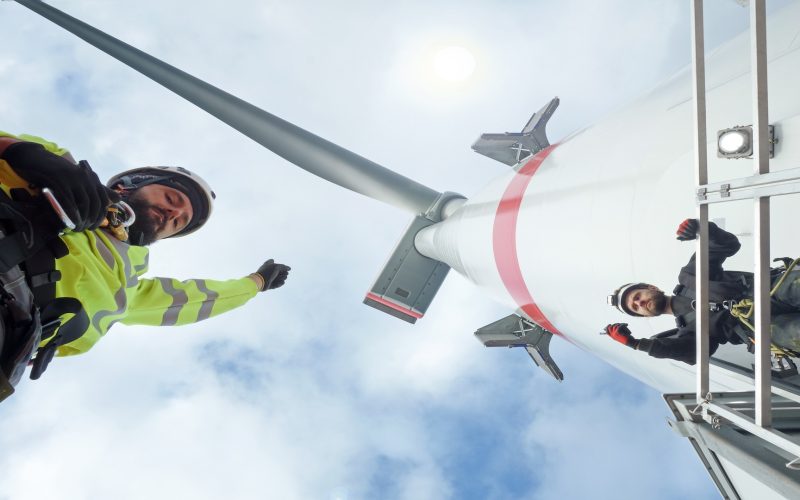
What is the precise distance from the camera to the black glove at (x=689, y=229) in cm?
269

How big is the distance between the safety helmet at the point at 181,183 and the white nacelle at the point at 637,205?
9.62 feet

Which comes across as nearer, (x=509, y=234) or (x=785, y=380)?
(x=785, y=380)

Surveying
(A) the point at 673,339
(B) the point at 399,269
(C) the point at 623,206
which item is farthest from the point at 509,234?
(B) the point at 399,269

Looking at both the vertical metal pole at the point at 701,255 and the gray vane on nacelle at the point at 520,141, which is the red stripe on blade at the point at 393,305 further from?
the vertical metal pole at the point at 701,255

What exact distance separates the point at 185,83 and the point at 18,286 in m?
8.90

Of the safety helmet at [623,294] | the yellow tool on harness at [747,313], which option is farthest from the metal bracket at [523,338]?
the yellow tool on harness at [747,313]

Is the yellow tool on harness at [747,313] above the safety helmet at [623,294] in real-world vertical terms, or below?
above

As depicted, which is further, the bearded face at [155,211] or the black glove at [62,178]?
the bearded face at [155,211]

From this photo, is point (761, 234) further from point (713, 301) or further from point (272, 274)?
point (272, 274)

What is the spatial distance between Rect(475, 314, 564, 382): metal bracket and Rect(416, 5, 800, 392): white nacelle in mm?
4444

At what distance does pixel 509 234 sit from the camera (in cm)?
515

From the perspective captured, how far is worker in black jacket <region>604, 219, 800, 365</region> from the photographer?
273cm

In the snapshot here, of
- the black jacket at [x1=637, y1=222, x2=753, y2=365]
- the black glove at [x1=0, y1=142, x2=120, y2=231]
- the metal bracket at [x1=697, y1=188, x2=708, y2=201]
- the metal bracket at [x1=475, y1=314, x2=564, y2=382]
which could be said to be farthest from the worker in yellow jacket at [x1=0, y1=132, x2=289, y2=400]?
the metal bracket at [x1=475, y1=314, x2=564, y2=382]

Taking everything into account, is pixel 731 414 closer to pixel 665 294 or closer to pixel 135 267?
pixel 665 294
